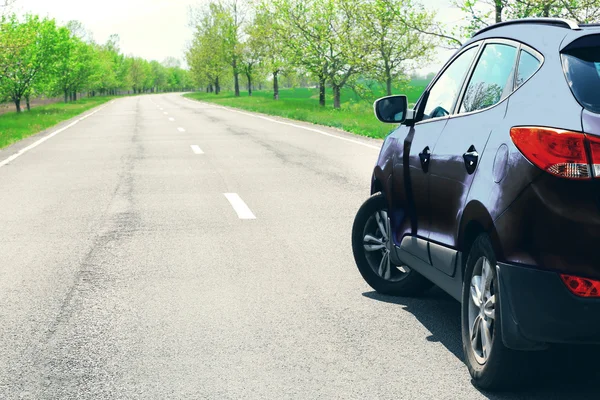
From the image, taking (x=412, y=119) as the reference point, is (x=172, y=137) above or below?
below

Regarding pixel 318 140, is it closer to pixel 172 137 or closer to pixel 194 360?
pixel 172 137

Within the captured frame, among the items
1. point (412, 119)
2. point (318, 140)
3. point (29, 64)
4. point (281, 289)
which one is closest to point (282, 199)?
point (281, 289)

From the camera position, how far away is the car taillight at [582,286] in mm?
3045

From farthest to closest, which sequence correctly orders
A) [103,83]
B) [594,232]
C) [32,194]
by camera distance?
[103,83]
[32,194]
[594,232]

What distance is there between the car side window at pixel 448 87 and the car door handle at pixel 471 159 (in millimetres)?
726

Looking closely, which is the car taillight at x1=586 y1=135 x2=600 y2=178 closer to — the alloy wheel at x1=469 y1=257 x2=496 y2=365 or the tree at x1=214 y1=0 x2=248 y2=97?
the alloy wheel at x1=469 y1=257 x2=496 y2=365

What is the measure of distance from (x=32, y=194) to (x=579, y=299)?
9176 millimetres

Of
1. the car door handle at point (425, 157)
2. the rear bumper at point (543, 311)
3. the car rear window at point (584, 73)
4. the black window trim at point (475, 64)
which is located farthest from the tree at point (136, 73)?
the rear bumper at point (543, 311)

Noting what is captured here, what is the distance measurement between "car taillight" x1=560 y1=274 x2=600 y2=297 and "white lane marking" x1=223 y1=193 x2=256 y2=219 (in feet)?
19.3

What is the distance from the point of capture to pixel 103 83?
127m

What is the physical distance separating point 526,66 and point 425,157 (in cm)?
97

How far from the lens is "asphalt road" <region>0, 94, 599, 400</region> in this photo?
384 cm

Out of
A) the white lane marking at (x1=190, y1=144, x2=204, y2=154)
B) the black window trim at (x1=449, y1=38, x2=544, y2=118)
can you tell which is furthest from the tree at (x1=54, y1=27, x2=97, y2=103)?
the black window trim at (x1=449, y1=38, x2=544, y2=118)

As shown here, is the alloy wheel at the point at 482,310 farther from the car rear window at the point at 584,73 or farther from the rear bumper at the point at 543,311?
the car rear window at the point at 584,73
